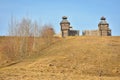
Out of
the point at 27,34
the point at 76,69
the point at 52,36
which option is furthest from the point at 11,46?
the point at 76,69

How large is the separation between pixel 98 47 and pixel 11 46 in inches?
440

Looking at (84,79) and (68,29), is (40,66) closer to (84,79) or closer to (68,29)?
(84,79)

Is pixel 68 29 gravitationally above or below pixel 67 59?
above

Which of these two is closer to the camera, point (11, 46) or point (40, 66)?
point (40, 66)

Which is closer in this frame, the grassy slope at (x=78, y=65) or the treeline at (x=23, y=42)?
the grassy slope at (x=78, y=65)

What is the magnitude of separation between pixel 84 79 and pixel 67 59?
34.0ft

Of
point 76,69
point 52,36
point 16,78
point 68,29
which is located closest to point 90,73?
point 76,69

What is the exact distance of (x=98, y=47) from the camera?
34438 millimetres

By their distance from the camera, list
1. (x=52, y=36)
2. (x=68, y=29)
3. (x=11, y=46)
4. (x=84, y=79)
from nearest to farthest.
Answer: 1. (x=84, y=79)
2. (x=11, y=46)
3. (x=52, y=36)
4. (x=68, y=29)

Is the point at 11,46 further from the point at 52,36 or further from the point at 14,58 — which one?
the point at 52,36

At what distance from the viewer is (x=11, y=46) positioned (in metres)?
35.9

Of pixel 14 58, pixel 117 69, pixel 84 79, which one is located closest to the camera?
pixel 84 79

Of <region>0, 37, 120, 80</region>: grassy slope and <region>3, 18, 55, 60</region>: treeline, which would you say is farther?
<region>3, 18, 55, 60</region>: treeline

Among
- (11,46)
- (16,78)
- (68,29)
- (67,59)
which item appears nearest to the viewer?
(16,78)
